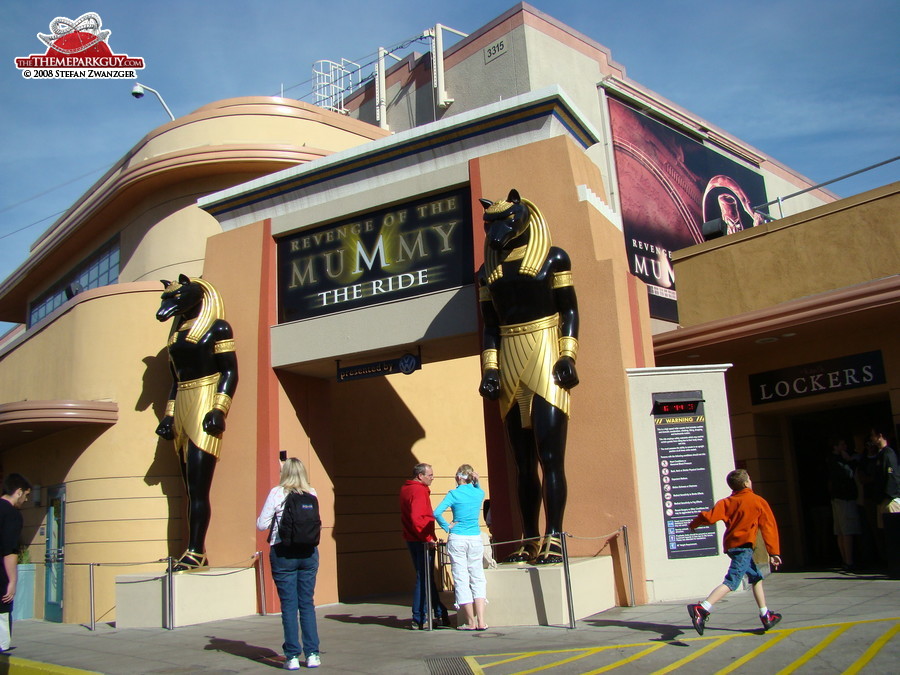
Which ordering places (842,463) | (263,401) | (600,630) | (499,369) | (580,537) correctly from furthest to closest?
(263,401), (842,463), (499,369), (580,537), (600,630)

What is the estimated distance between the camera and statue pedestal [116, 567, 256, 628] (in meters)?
10.1

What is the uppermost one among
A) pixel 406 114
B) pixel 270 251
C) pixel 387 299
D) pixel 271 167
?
pixel 406 114

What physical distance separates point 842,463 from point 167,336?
10.1 meters

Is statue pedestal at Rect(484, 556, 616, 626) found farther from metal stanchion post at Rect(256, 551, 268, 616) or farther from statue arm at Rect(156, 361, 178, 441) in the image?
statue arm at Rect(156, 361, 178, 441)

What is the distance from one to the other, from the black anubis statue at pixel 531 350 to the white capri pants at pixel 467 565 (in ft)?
3.43

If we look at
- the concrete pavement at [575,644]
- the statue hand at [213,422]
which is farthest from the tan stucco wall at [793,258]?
the statue hand at [213,422]

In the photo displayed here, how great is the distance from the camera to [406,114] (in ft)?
72.6

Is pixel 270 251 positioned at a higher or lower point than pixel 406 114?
lower

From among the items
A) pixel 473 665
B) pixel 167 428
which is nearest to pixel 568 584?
pixel 473 665

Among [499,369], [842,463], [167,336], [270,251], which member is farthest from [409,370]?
[842,463]

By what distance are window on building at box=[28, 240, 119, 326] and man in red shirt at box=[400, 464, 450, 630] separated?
32.0 feet

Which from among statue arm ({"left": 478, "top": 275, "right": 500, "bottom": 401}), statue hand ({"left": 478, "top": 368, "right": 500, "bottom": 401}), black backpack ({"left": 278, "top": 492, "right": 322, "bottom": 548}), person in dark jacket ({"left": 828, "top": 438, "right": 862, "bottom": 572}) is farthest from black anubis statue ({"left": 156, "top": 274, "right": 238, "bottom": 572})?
person in dark jacket ({"left": 828, "top": 438, "right": 862, "bottom": 572})

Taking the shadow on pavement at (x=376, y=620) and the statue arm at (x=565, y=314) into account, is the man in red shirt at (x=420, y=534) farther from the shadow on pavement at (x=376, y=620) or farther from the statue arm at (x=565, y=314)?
the statue arm at (x=565, y=314)

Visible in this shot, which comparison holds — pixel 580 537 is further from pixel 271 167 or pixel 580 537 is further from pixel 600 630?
pixel 271 167
